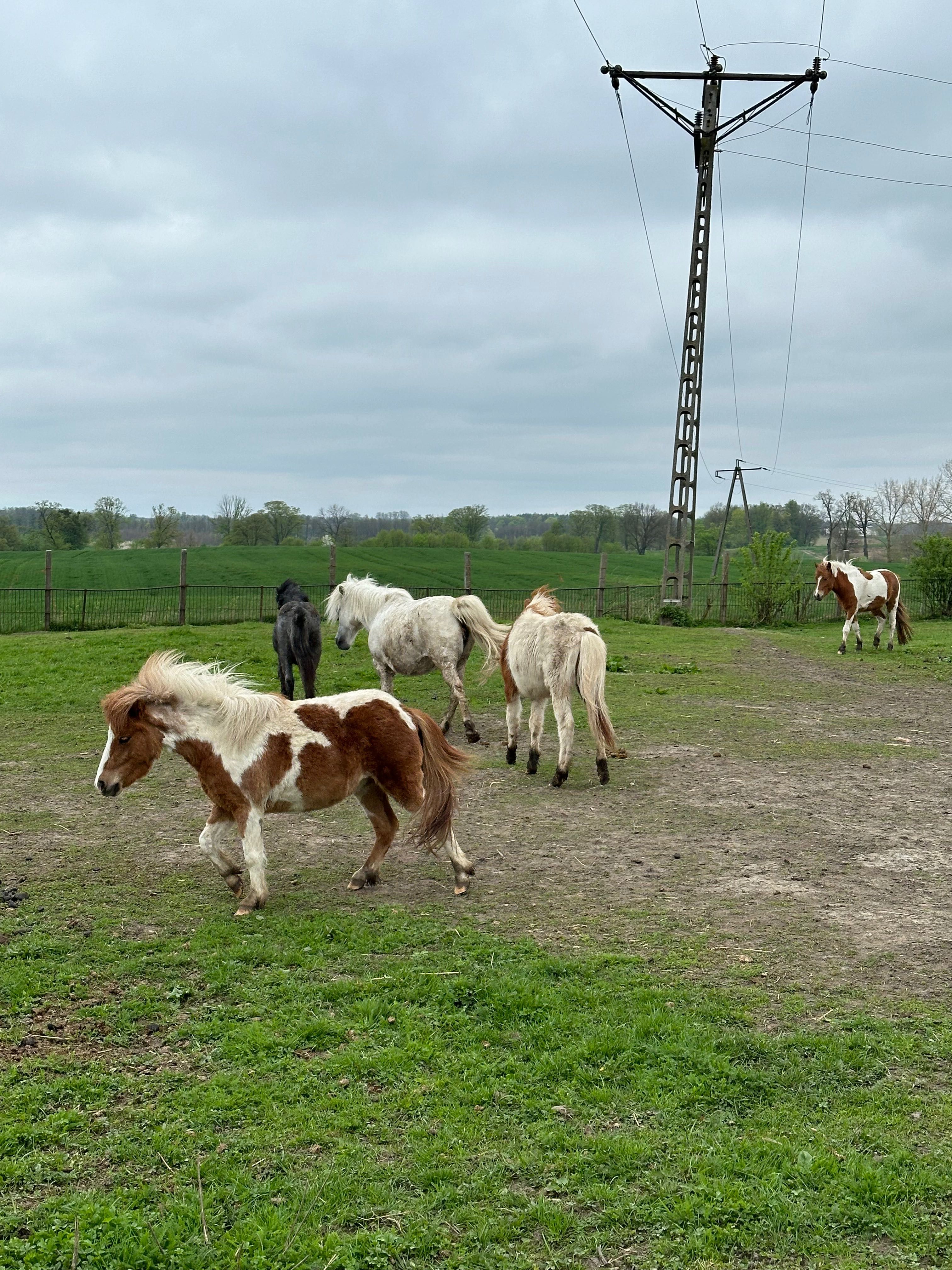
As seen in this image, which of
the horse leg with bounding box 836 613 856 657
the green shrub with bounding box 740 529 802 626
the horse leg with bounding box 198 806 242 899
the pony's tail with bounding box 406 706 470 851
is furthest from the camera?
the green shrub with bounding box 740 529 802 626

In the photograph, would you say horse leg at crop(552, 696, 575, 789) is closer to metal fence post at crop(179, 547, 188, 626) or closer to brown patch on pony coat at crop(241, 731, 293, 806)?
brown patch on pony coat at crop(241, 731, 293, 806)

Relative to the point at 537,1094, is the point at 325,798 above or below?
above

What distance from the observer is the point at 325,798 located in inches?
219

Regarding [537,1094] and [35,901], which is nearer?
[537,1094]

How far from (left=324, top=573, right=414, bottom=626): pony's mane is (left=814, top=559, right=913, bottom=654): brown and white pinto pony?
36.1 ft

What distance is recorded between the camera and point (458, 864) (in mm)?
5797

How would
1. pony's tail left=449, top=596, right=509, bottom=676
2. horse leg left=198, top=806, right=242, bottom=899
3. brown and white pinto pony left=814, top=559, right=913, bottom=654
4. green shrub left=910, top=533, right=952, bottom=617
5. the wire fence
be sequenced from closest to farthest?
horse leg left=198, top=806, right=242, bottom=899, pony's tail left=449, top=596, right=509, bottom=676, brown and white pinto pony left=814, top=559, right=913, bottom=654, the wire fence, green shrub left=910, top=533, right=952, bottom=617

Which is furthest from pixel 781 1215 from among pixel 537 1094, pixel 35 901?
pixel 35 901

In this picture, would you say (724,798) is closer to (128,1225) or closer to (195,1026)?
(195,1026)

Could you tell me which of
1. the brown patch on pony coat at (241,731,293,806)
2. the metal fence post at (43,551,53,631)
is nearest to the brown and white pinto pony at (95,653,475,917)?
the brown patch on pony coat at (241,731,293,806)

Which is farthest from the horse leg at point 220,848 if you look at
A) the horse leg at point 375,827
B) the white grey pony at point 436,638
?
the white grey pony at point 436,638

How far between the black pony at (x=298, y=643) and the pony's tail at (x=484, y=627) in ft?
6.40

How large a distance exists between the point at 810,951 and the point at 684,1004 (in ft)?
3.23

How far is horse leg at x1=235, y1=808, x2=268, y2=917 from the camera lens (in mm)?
5387
